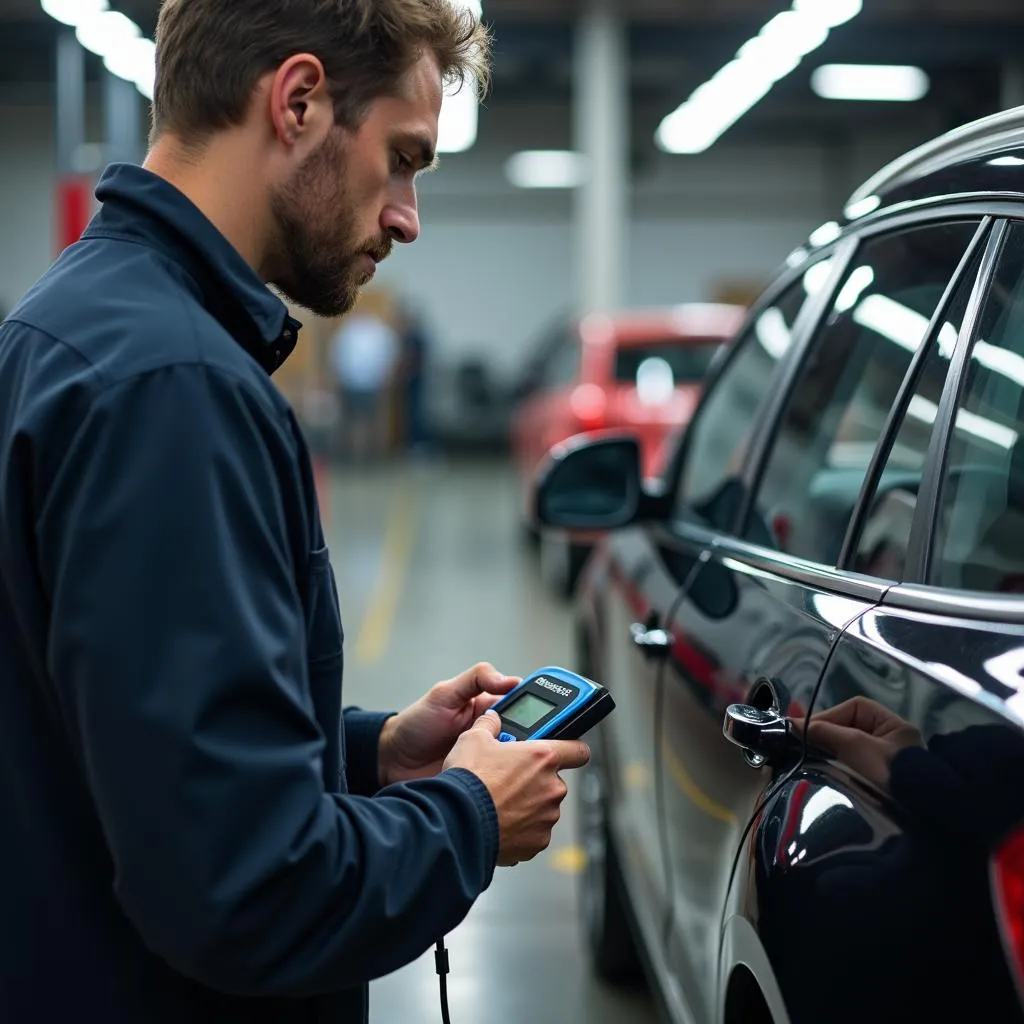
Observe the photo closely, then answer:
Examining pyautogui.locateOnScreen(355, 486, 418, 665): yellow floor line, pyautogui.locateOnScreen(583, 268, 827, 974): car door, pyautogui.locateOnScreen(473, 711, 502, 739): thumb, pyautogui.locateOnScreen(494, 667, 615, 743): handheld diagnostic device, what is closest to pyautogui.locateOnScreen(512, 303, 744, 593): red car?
pyautogui.locateOnScreen(355, 486, 418, 665): yellow floor line

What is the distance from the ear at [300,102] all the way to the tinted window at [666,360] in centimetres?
753

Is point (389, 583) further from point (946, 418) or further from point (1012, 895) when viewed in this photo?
point (1012, 895)

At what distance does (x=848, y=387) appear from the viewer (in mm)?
2373

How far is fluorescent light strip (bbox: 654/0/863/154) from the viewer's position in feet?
42.8

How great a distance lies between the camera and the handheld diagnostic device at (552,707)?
5.26ft

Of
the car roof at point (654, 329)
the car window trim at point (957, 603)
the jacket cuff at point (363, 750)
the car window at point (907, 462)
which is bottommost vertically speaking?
the jacket cuff at point (363, 750)

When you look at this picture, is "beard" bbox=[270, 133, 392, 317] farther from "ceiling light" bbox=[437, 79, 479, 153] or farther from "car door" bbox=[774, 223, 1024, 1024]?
"ceiling light" bbox=[437, 79, 479, 153]

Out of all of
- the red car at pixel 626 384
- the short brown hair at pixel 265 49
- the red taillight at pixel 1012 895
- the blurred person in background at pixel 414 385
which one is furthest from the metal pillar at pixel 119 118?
the red taillight at pixel 1012 895

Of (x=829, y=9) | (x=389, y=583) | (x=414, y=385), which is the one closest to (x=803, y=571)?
(x=389, y=583)

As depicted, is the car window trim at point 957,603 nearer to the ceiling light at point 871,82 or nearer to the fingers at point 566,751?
the fingers at point 566,751

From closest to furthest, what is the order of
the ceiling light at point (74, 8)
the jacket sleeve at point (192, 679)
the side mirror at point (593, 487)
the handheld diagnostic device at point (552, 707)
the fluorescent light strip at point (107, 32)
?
1. the jacket sleeve at point (192, 679)
2. the handheld diagnostic device at point (552, 707)
3. the side mirror at point (593, 487)
4. the ceiling light at point (74, 8)
5. the fluorescent light strip at point (107, 32)

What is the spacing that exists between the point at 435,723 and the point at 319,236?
0.71 m

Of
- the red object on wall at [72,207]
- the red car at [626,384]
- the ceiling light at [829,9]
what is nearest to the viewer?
the red car at [626,384]

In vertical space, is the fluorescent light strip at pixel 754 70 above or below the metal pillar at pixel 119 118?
above
